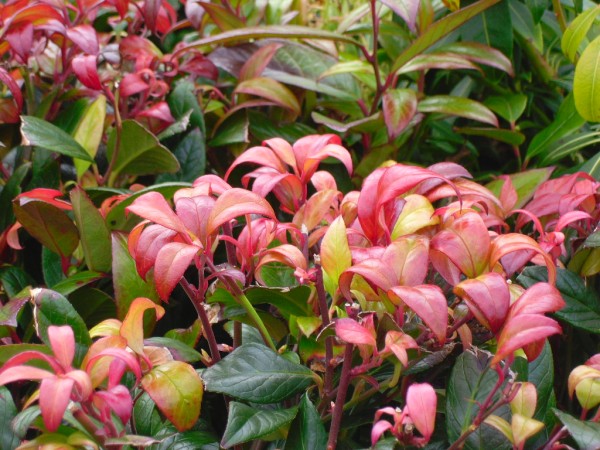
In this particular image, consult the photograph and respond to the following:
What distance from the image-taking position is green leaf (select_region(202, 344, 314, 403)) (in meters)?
0.68

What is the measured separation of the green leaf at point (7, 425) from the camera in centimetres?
71

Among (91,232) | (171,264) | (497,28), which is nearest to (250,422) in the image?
(171,264)

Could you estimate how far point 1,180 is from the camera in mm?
1159

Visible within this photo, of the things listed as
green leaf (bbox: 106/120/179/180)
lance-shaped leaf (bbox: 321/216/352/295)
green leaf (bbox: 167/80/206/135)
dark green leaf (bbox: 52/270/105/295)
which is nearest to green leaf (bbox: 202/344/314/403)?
lance-shaped leaf (bbox: 321/216/352/295)

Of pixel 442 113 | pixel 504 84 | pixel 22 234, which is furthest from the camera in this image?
pixel 504 84

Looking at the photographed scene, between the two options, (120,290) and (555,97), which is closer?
(120,290)

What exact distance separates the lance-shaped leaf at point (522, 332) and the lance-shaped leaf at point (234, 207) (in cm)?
24

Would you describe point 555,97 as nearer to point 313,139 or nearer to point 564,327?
point 564,327

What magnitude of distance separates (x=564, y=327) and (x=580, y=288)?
0.39 ft

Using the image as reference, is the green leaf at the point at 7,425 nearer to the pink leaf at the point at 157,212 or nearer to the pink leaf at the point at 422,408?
the pink leaf at the point at 157,212

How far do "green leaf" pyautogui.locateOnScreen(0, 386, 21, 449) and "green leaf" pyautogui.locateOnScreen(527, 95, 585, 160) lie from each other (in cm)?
95

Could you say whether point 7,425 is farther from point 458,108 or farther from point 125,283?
point 458,108

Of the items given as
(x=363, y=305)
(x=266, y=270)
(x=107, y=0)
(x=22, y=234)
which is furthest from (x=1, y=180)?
(x=363, y=305)

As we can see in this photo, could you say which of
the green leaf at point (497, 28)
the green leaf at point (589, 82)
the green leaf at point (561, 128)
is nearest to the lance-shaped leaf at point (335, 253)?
the green leaf at point (589, 82)
